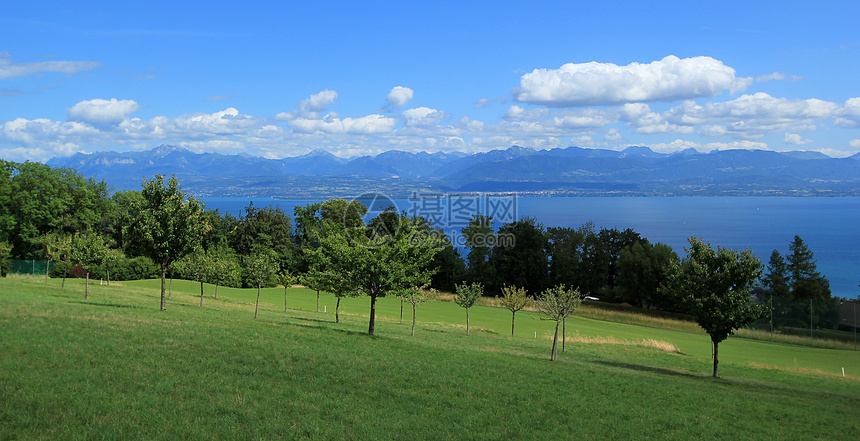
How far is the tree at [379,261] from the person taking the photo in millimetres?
22344

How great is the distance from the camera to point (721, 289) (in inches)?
820

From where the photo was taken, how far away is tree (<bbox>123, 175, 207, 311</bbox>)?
23.2 m

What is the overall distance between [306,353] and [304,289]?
4767 cm

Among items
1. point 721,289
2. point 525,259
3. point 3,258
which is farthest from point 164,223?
point 525,259

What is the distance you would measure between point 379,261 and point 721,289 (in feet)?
47.4

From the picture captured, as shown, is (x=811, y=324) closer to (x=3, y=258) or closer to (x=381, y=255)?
(x=381, y=255)

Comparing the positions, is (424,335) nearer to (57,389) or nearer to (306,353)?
(306,353)

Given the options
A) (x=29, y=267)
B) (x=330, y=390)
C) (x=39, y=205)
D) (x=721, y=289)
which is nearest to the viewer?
(x=330, y=390)

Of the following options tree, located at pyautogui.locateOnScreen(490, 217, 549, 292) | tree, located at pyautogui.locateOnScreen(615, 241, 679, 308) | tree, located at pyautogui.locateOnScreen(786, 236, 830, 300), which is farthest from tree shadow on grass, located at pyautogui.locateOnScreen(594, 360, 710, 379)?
tree, located at pyautogui.locateOnScreen(786, 236, 830, 300)

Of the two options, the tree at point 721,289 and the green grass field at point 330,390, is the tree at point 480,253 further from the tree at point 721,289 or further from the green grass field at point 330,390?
the tree at point 721,289

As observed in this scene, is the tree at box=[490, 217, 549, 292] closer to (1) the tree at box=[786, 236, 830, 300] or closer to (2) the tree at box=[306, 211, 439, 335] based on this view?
(1) the tree at box=[786, 236, 830, 300]

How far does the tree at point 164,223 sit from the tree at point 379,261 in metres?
6.16

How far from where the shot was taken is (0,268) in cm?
4316

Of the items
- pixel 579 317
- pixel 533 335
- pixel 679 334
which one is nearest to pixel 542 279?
pixel 579 317
